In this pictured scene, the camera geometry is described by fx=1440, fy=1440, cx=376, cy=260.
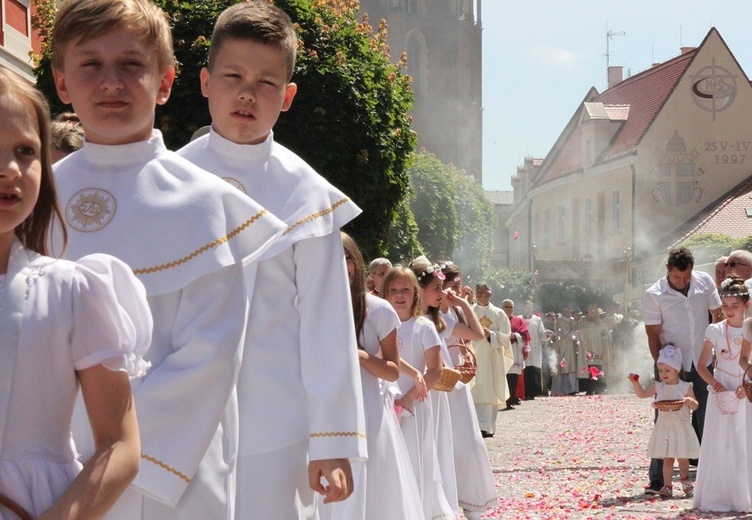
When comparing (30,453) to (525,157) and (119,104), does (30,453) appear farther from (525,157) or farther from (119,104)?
(525,157)

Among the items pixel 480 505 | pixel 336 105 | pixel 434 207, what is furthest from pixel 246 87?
pixel 434 207

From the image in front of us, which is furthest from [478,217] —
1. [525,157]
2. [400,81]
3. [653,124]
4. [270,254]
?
[270,254]

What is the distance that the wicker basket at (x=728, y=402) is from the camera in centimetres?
1145

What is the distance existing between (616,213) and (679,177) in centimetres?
334

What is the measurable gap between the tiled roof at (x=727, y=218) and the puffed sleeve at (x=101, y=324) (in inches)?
1942

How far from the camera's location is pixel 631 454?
17.1m

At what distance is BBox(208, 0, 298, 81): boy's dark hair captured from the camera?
430 centimetres

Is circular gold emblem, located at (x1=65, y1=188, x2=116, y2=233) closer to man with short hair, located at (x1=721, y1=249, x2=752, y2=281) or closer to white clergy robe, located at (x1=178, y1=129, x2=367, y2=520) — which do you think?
white clergy robe, located at (x1=178, y1=129, x2=367, y2=520)

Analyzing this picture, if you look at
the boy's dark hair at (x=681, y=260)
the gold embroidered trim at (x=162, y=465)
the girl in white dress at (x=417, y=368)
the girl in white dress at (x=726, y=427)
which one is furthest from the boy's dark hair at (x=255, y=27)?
the boy's dark hair at (x=681, y=260)

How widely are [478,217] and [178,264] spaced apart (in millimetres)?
64442

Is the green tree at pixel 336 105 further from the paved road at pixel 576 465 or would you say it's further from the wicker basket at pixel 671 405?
the wicker basket at pixel 671 405

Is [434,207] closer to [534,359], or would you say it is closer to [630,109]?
[630,109]

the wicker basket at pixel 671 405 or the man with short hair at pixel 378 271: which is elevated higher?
the man with short hair at pixel 378 271

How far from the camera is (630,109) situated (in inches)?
2322
